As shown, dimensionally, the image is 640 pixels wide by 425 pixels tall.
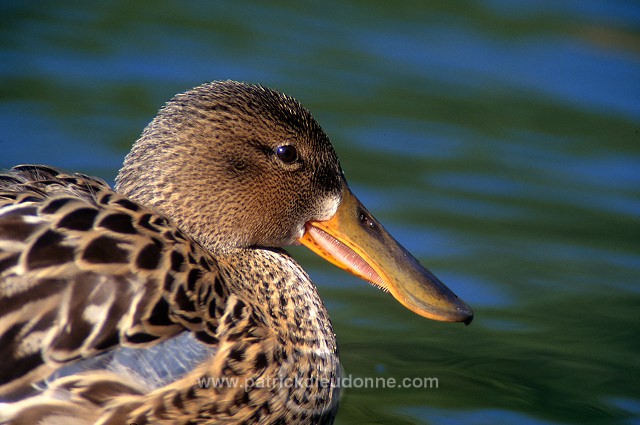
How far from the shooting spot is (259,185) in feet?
17.9

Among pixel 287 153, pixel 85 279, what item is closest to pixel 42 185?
pixel 85 279

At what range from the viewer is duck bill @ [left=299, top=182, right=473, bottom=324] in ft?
18.3

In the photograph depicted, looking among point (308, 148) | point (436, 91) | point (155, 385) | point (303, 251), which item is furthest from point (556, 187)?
point (155, 385)

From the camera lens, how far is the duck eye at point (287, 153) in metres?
5.43

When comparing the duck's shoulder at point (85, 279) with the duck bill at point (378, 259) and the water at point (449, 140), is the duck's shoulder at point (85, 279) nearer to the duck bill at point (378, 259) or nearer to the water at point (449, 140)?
the duck bill at point (378, 259)

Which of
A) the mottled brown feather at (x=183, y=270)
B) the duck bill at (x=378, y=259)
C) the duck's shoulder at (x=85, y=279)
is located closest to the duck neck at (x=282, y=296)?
the mottled brown feather at (x=183, y=270)

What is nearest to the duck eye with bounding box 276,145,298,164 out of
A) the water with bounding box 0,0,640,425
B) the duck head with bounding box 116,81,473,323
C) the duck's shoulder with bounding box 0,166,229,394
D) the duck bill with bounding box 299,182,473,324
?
the duck head with bounding box 116,81,473,323

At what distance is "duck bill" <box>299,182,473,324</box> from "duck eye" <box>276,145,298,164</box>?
331 mm

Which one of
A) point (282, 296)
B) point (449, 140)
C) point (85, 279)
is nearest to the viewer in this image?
point (85, 279)

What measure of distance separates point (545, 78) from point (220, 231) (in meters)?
4.44

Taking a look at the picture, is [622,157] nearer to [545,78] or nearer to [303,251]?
[545,78]

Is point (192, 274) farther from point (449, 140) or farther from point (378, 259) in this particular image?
point (449, 140)

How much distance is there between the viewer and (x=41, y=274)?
177 inches

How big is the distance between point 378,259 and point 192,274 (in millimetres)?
1116
